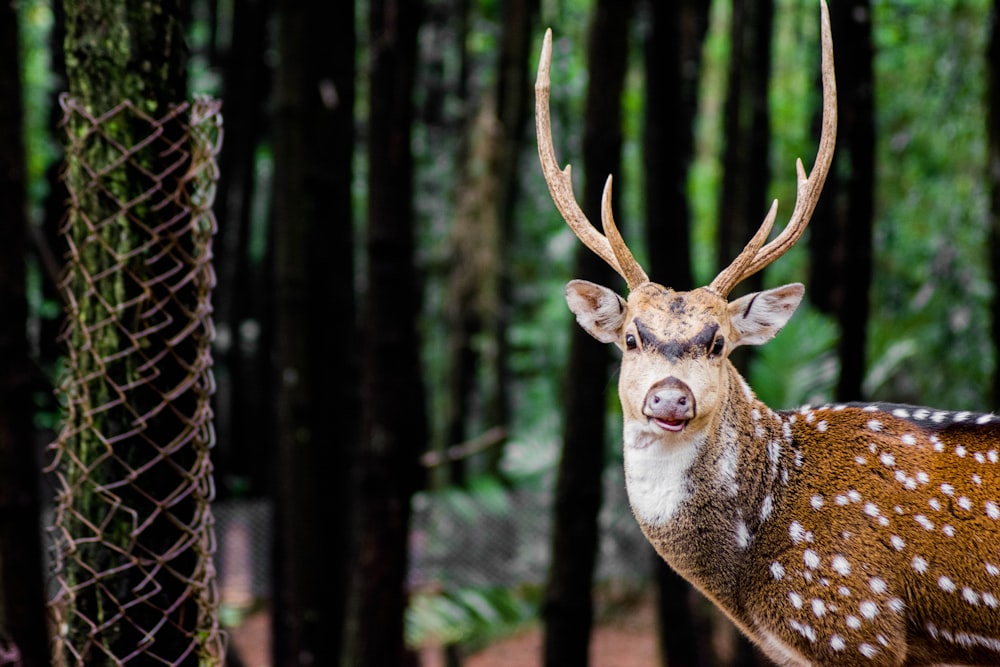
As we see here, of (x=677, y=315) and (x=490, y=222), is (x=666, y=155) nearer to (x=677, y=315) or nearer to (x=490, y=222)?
(x=677, y=315)

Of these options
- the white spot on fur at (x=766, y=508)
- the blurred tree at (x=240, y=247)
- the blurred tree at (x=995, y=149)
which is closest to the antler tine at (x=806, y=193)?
the white spot on fur at (x=766, y=508)

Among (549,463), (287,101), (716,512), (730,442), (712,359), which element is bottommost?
(549,463)

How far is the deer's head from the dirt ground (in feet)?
20.3

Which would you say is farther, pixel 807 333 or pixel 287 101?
pixel 807 333

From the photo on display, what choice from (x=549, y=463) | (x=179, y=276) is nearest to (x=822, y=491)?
(x=179, y=276)

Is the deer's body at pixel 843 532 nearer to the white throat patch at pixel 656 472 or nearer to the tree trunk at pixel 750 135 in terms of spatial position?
the white throat patch at pixel 656 472

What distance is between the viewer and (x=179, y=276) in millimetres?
3217

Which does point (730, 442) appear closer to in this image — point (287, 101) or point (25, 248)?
point (25, 248)

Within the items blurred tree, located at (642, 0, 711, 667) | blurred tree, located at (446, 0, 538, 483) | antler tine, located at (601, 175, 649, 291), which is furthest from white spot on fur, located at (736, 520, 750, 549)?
blurred tree, located at (446, 0, 538, 483)

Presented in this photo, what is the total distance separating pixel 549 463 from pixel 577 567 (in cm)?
352

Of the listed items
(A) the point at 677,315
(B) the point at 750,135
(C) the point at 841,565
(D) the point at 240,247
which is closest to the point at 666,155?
(B) the point at 750,135

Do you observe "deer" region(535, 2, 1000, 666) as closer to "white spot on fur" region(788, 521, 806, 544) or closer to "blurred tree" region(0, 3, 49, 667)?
"white spot on fur" region(788, 521, 806, 544)

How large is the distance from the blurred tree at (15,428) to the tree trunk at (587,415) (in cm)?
231

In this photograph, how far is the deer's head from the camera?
290cm
